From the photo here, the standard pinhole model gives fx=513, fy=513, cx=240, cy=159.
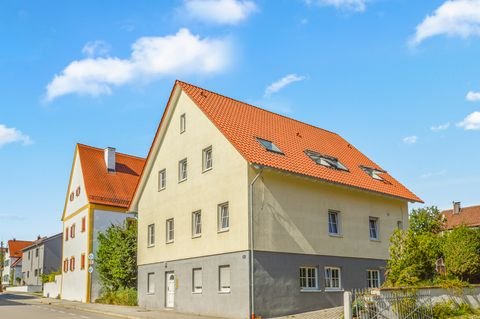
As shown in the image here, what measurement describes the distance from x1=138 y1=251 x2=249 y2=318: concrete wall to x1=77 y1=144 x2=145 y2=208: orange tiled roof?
1122 cm

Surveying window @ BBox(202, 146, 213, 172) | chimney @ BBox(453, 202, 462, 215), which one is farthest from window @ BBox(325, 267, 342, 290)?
chimney @ BBox(453, 202, 462, 215)

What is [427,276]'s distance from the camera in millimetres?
24594

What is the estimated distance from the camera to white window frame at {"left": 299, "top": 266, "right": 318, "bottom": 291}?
22.8 metres

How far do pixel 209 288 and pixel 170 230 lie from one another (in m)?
5.39

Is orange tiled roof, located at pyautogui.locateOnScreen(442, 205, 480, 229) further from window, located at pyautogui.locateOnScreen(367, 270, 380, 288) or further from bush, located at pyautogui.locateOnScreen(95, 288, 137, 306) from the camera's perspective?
bush, located at pyautogui.locateOnScreen(95, 288, 137, 306)

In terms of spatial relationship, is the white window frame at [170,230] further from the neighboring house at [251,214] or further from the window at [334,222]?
the window at [334,222]

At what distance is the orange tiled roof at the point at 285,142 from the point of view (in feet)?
75.8

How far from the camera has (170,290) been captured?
2641cm

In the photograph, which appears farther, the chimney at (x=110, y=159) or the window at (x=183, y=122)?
the chimney at (x=110, y=159)

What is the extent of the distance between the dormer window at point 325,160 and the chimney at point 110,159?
20.1 metres

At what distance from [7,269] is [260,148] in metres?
96.9

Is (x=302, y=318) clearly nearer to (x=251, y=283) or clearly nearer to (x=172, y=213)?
(x=251, y=283)

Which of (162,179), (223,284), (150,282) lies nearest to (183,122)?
(162,179)

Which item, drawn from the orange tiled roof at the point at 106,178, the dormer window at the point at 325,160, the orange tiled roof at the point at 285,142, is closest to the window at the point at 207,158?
the orange tiled roof at the point at 285,142
